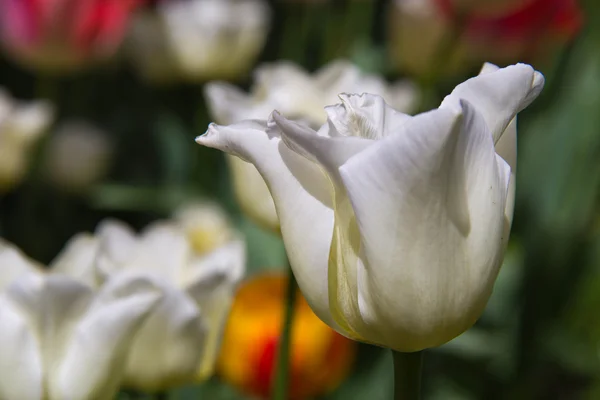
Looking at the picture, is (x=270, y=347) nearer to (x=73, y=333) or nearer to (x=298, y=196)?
(x=73, y=333)

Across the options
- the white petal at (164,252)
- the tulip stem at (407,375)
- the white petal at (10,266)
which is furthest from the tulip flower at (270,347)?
the tulip stem at (407,375)

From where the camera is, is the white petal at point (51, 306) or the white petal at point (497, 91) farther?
the white petal at point (51, 306)

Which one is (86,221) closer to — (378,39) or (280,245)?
(280,245)

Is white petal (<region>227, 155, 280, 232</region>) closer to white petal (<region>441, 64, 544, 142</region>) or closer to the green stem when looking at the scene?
the green stem

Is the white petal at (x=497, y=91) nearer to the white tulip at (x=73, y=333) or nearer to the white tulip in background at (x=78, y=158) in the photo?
the white tulip at (x=73, y=333)

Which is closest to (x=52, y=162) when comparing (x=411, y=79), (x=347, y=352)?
(x=411, y=79)

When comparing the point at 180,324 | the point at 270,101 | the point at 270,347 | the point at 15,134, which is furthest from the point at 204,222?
the point at 180,324
